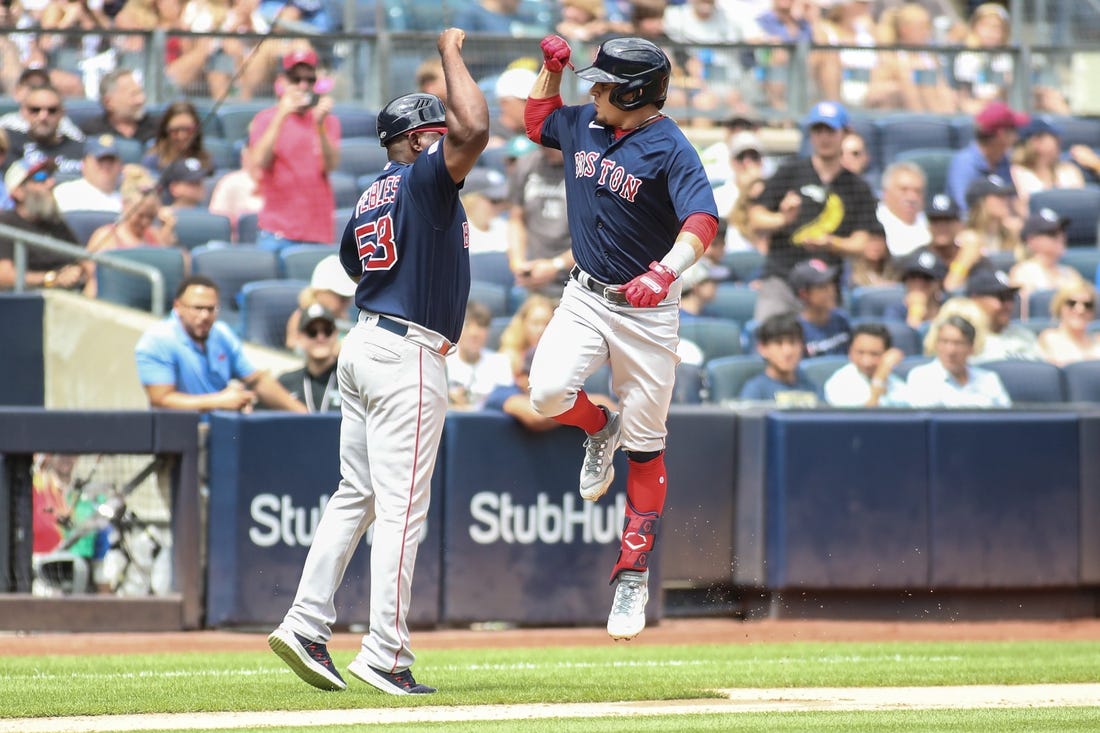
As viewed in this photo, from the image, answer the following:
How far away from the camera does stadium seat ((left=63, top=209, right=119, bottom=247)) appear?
10.6m

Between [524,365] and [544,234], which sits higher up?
[544,234]

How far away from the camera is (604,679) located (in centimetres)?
653

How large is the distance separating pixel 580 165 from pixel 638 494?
4.23 ft

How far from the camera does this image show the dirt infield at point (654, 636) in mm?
7957

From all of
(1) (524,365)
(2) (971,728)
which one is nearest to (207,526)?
(1) (524,365)

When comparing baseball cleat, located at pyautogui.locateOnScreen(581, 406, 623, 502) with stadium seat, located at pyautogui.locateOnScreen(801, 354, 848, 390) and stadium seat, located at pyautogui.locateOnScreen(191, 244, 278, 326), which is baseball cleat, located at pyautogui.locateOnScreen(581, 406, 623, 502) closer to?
stadium seat, located at pyautogui.locateOnScreen(801, 354, 848, 390)

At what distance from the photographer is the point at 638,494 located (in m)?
6.24

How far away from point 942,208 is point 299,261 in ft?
16.3

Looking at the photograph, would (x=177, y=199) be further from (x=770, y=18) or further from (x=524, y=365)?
(x=770, y=18)

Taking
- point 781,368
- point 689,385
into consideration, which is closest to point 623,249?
point 781,368

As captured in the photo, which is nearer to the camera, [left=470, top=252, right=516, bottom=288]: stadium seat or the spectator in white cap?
the spectator in white cap

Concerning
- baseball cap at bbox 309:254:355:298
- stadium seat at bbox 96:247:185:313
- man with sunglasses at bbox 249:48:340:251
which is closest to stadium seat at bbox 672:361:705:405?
baseball cap at bbox 309:254:355:298

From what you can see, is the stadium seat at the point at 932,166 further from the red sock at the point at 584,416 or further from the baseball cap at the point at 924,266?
the red sock at the point at 584,416

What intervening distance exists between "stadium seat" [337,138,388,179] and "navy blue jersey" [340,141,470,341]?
21.3 feet
